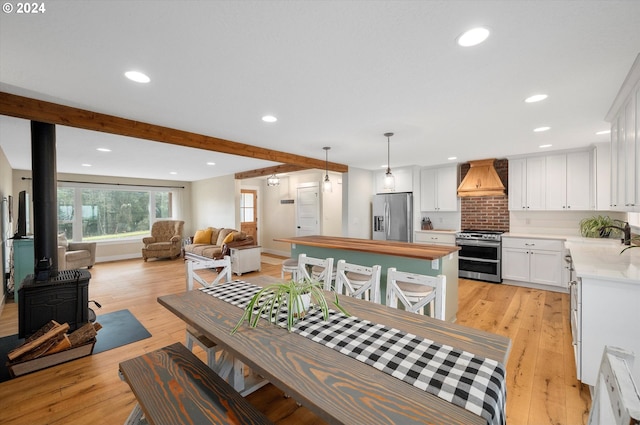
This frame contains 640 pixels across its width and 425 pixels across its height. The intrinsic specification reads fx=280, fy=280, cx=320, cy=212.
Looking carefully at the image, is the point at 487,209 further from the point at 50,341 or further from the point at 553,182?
the point at 50,341

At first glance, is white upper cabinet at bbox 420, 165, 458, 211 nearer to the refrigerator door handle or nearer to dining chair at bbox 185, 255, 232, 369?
the refrigerator door handle

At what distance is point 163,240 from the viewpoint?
309 inches

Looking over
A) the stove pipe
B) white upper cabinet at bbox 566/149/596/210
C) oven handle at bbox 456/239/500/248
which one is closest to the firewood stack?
the stove pipe

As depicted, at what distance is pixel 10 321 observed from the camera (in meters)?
3.47

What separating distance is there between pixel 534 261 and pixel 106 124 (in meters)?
6.14

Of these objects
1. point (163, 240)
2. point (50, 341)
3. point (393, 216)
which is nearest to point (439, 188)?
point (393, 216)

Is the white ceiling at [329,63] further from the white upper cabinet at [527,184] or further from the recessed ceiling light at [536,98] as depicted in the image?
the white upper cabinet at [527,184]

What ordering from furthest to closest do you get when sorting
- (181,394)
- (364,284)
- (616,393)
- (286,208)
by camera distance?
(286,208) → (364,284) → (181,394) → (616,393)

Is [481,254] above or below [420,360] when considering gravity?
below

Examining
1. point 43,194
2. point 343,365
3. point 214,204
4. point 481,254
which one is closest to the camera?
point 343,365

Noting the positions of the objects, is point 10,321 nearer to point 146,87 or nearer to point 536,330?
point 146,87

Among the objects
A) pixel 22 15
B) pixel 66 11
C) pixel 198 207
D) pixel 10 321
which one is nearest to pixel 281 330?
pixel 66 11

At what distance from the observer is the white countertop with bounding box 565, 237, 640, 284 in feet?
6.52

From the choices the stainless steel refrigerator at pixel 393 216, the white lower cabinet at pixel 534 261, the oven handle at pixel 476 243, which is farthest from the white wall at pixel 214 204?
the white lower cabinet at pixel 534 261
